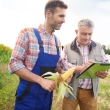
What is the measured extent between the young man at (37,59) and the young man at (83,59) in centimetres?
70

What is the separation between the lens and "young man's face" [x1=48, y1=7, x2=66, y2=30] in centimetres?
293

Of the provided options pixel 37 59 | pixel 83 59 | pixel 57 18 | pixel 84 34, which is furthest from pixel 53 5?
pixel 83 59

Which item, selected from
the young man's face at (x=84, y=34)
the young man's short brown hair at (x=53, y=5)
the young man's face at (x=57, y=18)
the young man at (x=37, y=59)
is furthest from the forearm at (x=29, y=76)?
the young man's face at (x=84, y=34)

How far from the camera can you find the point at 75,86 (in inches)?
142

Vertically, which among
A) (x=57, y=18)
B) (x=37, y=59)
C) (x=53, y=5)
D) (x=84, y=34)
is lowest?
(x=37, y=59)

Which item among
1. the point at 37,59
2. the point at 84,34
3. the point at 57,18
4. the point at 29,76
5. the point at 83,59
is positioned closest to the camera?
the point at 29,76

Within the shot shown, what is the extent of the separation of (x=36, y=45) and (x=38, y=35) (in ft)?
0.41

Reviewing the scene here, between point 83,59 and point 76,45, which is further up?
point 76,45

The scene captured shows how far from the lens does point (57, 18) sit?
2.92m

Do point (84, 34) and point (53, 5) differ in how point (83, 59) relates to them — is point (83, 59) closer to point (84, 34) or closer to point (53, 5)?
point (84, 34)

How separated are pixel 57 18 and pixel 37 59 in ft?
1.69

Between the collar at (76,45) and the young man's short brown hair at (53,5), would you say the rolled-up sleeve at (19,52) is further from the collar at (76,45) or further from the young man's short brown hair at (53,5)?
the collar at (76,45)

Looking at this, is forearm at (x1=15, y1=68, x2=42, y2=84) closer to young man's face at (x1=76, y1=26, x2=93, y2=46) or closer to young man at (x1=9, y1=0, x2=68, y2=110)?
young man at (x1=9, y1=0, x2=68, y2=110)

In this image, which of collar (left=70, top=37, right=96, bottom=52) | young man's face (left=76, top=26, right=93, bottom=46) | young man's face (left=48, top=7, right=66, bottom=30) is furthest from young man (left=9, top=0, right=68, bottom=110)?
collar (left=70, top=37, right=96, bottom=52)
